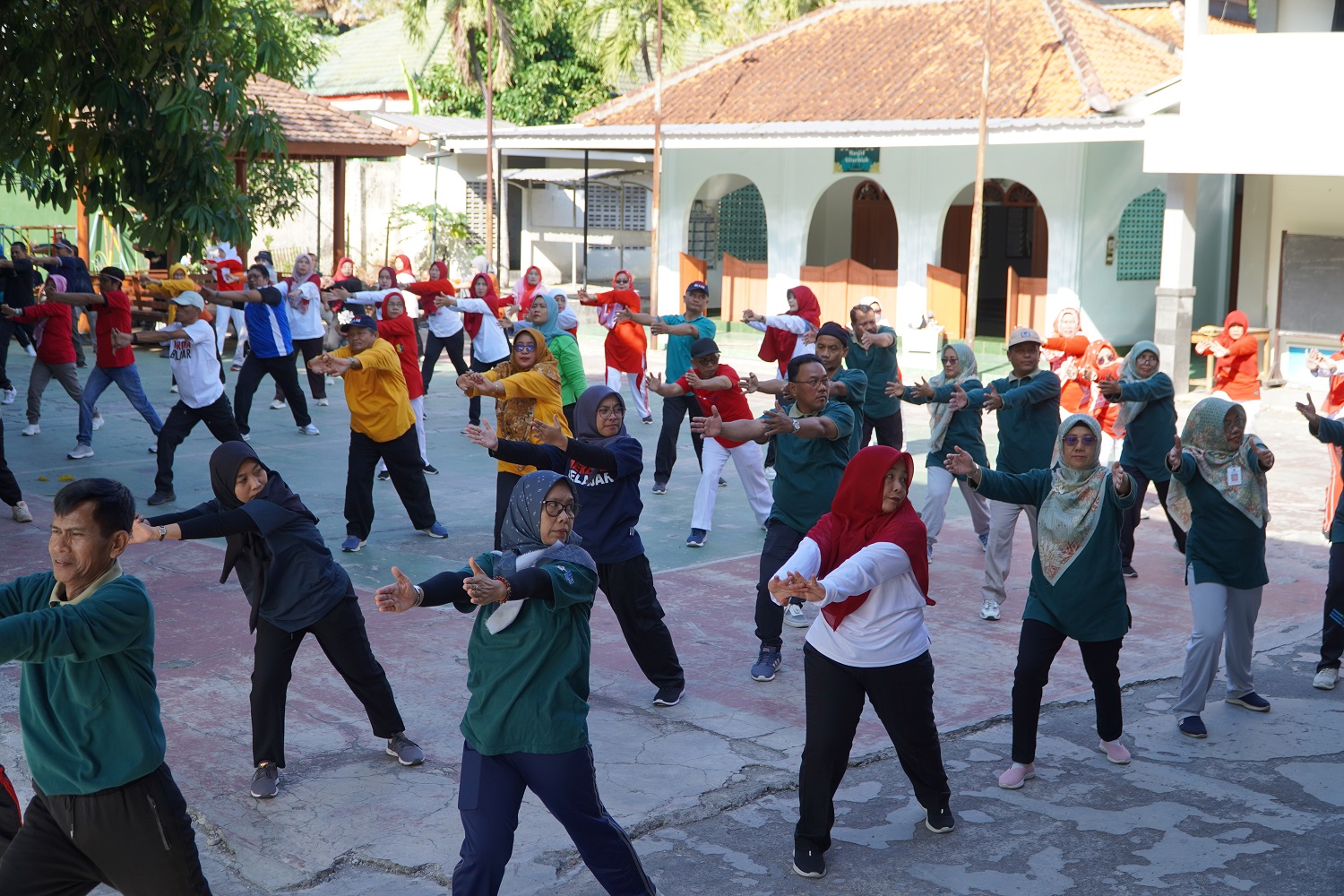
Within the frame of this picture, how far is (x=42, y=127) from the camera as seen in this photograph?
8758 mm

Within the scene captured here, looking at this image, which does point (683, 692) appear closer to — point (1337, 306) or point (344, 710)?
point (344, 710)

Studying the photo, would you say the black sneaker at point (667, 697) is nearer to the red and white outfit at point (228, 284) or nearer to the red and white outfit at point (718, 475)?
the red and white outfit at point (718, 475)

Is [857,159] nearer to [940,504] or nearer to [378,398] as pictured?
[940,504]

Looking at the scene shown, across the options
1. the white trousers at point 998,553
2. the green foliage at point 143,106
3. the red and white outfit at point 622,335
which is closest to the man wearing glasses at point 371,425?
the green foliage at point 143,106

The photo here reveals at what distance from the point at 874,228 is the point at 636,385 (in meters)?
11.8

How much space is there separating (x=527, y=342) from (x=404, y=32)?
3528cm

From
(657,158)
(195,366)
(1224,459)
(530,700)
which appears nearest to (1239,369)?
(1224,459)

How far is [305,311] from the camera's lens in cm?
1478

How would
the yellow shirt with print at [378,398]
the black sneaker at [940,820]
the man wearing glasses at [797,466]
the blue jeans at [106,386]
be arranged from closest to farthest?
the black sneaker at [940,820] → the man wearing glasses at [797,466] → the yellow shirt with print at [378,398] → the blue jeans at [106,386]

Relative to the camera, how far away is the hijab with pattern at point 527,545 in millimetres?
4109

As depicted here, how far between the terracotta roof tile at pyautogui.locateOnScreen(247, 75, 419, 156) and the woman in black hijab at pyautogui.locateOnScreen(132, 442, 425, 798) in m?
16.1

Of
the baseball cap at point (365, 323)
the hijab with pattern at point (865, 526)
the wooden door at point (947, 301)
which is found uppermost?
the wooden door at point (947, 301)

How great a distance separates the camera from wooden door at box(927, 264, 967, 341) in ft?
69.7

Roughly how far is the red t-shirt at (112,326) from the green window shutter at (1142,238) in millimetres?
14221
